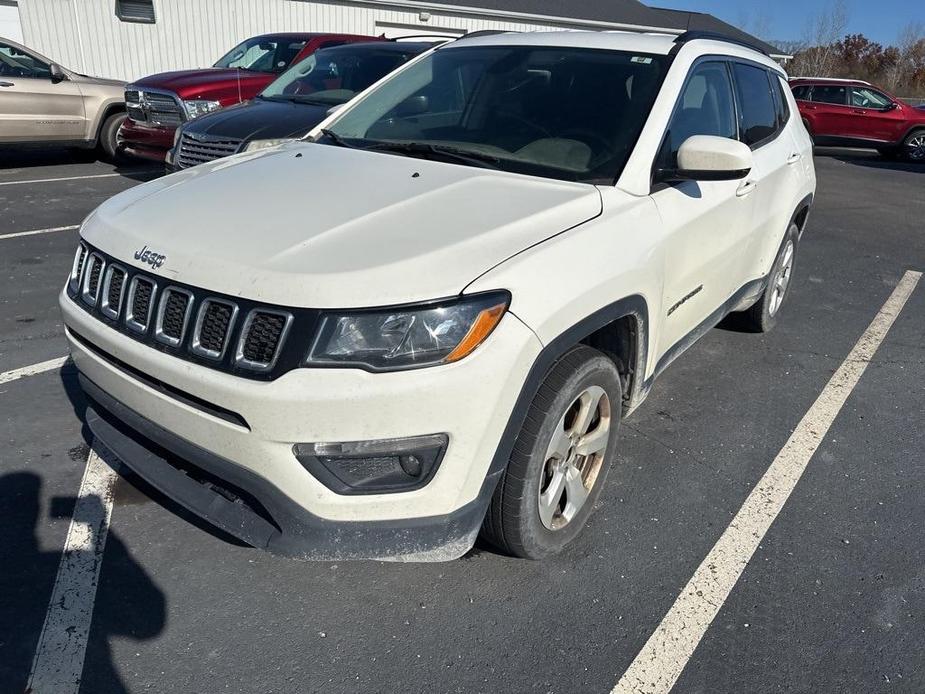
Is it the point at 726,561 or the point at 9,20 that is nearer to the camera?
the point at 726,561

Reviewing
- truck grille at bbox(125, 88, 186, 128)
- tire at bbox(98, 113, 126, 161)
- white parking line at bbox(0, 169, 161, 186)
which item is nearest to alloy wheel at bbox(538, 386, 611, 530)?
truck grille at bbox(125, 88, 186, 128)

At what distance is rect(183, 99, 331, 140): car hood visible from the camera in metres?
6.84

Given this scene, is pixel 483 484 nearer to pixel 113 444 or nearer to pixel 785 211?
pixel 113 444

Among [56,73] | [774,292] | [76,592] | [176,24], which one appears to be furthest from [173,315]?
[176,24]

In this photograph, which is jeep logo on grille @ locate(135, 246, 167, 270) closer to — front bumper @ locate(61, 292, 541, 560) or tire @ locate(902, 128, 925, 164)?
front bumper @ locate(61, 292, 541, 560)

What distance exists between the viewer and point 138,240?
8.34 feet

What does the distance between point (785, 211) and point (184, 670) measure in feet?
13.7

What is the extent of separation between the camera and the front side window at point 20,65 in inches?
390

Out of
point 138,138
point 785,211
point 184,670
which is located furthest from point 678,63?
point 138,138

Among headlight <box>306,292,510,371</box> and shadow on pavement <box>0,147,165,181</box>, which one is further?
shadow on pavement <box>0,147,165,181</box>

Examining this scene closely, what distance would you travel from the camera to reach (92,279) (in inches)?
108

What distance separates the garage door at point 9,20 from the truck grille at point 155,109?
895cm

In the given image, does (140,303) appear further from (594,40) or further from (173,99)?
(173,99)

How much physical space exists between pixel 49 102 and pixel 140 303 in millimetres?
9320
